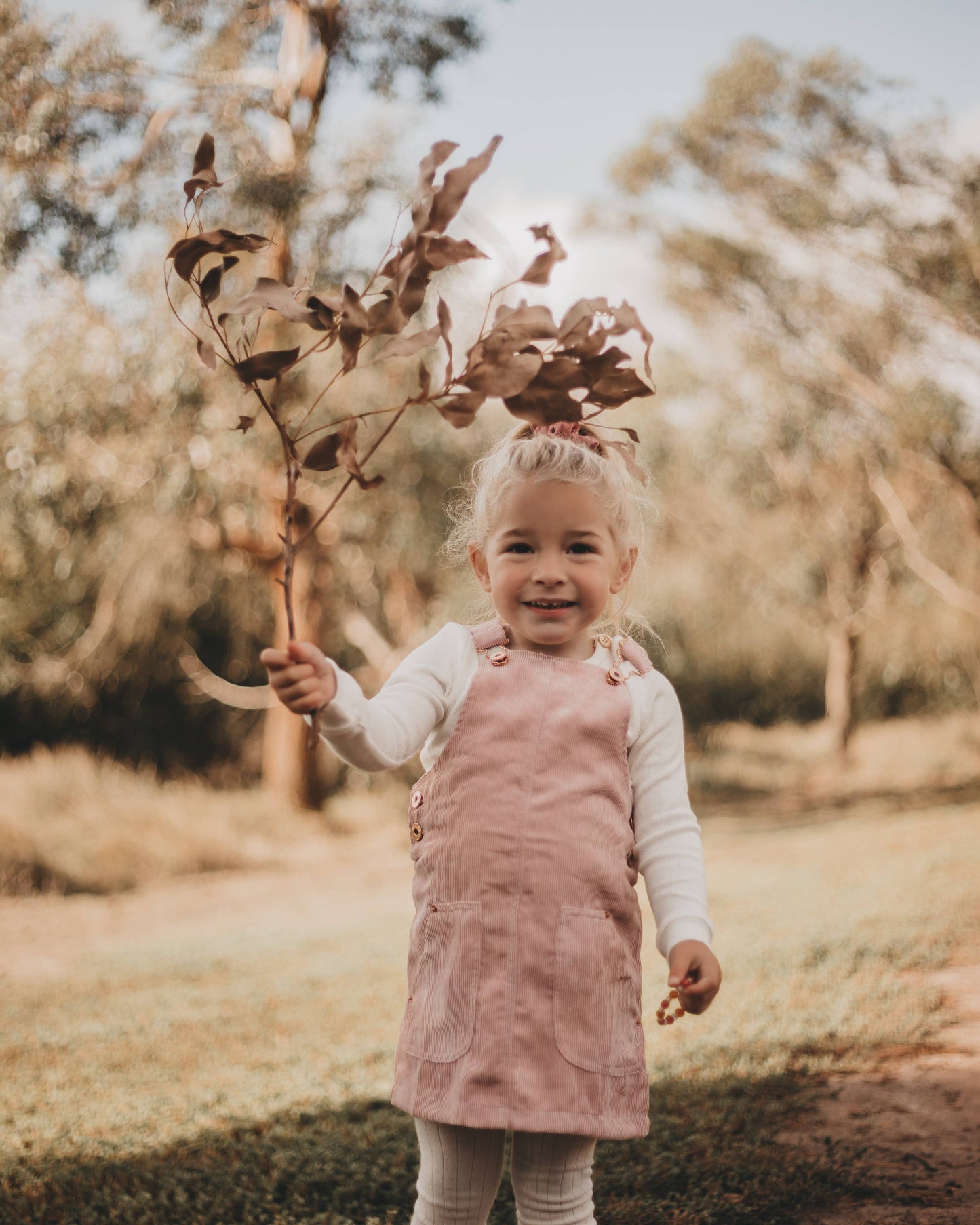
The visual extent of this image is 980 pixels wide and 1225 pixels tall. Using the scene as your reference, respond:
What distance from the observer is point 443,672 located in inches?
77.4

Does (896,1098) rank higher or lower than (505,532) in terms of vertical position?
lower

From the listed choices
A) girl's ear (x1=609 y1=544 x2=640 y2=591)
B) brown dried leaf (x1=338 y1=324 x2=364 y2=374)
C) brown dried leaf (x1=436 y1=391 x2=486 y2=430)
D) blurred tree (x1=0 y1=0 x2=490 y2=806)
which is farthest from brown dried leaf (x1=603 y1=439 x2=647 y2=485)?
blurred tree (x1=0 y1=0 x2=490 y2=806)

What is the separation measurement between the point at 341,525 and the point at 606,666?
329 inches

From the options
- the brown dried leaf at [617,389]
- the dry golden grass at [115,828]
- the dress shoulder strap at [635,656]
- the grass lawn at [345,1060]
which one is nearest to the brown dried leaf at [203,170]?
the brown dried leaf at [617,389]

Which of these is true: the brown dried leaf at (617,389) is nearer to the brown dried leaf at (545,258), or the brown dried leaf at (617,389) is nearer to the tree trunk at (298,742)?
the brown dried leaf at (545,258)

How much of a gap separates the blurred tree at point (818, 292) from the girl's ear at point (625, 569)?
414 inches

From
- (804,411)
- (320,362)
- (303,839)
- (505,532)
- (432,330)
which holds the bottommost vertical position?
(303,839)

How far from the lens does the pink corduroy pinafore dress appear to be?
1.78 metres

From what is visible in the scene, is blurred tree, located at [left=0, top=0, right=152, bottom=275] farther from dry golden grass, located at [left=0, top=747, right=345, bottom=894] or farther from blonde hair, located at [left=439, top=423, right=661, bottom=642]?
blonde hair, located at [left=439, top=423, right=661, bottom=642]

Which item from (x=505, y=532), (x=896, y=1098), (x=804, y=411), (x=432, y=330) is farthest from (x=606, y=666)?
(x=804, y=411)

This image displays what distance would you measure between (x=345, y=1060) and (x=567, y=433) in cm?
266

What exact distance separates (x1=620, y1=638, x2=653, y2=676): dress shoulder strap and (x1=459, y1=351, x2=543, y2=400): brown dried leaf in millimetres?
605

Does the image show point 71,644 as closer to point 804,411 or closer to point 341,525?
point 341,525

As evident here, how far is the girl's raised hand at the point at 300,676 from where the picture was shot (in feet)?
5.13
